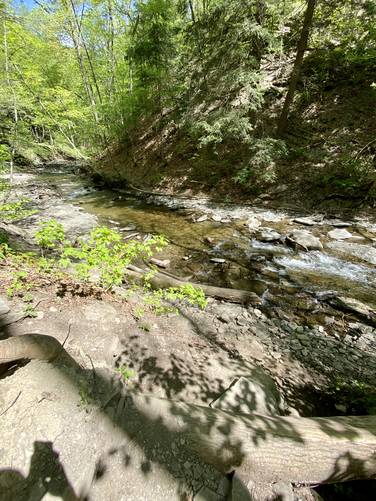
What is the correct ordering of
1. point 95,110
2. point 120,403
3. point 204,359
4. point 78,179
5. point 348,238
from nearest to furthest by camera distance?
1. point 120,403
2. point 204,359
3. point 348,238
4. point 95,110
5. point 78,179

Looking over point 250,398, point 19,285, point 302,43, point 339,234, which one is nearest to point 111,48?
point 302,43

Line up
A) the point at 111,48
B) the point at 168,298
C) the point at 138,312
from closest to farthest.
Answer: the point at 138,312, the point at 168,298, the point at 111,48

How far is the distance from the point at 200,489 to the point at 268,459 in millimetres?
592

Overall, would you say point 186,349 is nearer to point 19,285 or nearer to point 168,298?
point 168,298

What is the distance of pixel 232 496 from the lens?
1890 millimetres

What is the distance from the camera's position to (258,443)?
1.97 metres

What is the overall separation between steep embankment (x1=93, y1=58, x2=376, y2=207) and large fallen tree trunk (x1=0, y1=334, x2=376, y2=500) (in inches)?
377

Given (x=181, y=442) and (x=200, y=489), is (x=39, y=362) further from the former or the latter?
(x=200, y=489)

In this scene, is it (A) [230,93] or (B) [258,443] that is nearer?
(B) [258,443]

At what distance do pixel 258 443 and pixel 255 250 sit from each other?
5840 millimetres

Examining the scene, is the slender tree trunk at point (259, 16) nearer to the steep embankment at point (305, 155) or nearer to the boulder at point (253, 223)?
the steep embankment at point (305, 155)

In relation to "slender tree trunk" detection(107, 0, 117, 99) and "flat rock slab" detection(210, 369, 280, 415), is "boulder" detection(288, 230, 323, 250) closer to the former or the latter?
"flat rock slab" detection(210, 369, 280, 415)

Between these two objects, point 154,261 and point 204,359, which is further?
point 154,261

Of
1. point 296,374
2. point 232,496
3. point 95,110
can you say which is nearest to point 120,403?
point 232,496
